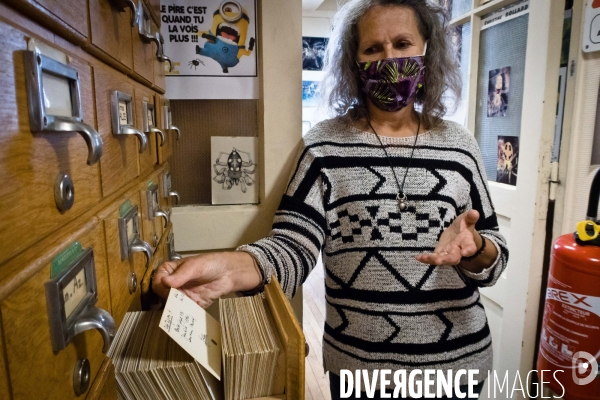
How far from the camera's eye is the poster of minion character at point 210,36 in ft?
3.68

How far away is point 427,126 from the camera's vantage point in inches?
44.4

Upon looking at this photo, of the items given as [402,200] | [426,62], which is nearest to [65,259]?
[402,200]

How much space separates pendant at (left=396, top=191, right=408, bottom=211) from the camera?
1013 millimetres

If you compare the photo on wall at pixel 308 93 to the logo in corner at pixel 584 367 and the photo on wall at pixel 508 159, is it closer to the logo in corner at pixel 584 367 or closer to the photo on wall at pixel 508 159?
the photo on wall at pixel 508 159

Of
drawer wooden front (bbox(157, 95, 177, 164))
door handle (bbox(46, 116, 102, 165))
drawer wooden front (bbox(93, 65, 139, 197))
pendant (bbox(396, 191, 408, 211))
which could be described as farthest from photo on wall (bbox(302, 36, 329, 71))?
door handle (bbox(46, 116, 102, 165))

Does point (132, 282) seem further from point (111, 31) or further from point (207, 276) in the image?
point (111, 31)

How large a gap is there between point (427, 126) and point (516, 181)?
698 millimetres

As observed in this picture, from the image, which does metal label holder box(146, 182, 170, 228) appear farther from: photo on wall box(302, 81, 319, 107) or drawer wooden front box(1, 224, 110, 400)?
photo on wall box(302, 81, 319, 107)

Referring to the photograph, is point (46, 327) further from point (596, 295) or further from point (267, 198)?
point (596, 295)

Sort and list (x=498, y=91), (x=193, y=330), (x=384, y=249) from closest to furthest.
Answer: (x=193, y=330) < (x=384, y=249) < (x=498, y=91)

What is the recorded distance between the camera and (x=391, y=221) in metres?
1.01

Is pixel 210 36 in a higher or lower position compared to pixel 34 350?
higher

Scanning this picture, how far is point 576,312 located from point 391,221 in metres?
0.70

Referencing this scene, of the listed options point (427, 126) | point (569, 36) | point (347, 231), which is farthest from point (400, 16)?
point (569, 36)
